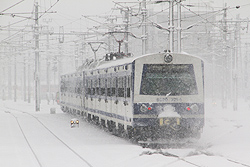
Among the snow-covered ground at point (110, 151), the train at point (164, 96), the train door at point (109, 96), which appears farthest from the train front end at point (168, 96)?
the train door at point (109, 96)

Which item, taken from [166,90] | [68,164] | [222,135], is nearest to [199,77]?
[166,90]

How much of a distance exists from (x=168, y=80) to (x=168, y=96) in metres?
0.49

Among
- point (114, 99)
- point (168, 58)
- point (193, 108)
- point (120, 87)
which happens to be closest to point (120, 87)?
point (120, 87)

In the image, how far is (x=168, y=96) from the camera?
14.8m

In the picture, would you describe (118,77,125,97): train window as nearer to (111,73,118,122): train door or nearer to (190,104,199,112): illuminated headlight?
(111,73,118,122): train door

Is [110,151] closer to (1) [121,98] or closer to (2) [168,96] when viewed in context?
(2) [168,96]

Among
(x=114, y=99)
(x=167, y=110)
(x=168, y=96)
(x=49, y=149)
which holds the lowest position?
(x=49, y=149)

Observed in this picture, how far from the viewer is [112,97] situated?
17906 mm

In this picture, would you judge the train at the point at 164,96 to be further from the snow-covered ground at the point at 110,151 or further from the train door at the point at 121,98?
the snow-covered ground at the point at 110,151

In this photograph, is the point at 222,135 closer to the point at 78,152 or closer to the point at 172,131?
the point at 172,131

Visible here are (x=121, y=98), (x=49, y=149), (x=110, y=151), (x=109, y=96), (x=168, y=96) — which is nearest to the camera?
(x=110, y=151)

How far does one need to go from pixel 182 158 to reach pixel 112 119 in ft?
22.0

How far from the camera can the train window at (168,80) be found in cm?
1489

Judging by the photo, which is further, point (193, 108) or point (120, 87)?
point (120, 87)
